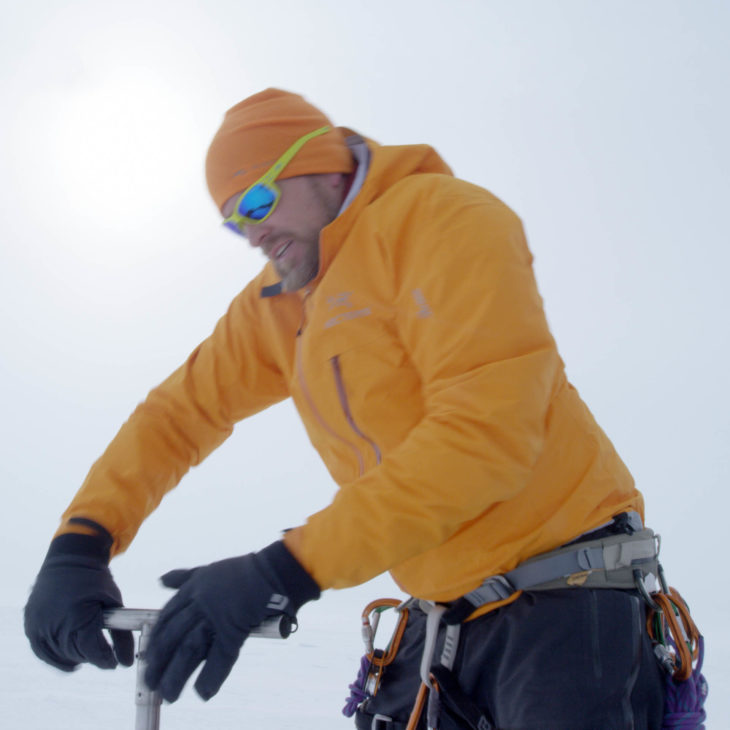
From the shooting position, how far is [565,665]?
123cm

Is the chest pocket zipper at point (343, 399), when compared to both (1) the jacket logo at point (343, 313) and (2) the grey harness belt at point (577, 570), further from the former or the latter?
(2) the grey harness belt at point (577, 570)

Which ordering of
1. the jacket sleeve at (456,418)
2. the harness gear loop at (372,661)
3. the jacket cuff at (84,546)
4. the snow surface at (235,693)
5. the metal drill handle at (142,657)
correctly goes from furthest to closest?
the snow surface at (235,693)
the harness gear loop at (372,661)
the jacket cuff at (84,546)
the metal drill handle at (142,657)
the jacket sleeve at (456,418)

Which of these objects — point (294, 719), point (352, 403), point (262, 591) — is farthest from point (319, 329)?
point (294, 719)

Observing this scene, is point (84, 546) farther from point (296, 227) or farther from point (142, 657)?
point (296, 227)

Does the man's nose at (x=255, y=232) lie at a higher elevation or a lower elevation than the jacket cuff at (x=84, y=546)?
higher

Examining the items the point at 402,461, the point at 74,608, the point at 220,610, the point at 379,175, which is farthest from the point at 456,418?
the point at 74,608

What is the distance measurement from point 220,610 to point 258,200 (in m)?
0.77

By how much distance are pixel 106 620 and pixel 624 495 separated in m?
0.94

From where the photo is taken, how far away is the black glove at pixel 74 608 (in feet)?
4.39

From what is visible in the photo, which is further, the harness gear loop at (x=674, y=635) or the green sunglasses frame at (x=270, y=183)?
the green sunglasses frame at (x=270, y=183)

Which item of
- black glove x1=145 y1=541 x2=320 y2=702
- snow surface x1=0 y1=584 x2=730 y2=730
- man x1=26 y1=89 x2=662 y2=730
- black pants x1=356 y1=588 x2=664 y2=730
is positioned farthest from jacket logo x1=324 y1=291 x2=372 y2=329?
snow surface x1=0 y1=584 x2=730 y2=730

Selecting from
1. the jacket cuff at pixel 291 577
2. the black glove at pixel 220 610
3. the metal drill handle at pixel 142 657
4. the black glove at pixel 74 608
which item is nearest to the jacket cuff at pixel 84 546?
the black glove at pixel 74 608

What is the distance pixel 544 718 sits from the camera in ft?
3.97

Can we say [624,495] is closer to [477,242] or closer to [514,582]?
[514,582]
